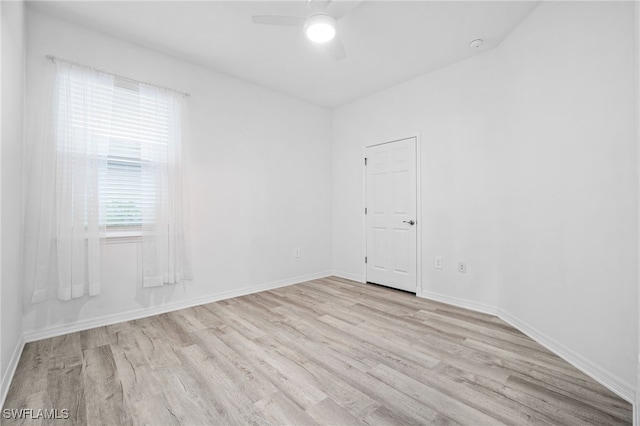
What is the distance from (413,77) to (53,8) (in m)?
3.59

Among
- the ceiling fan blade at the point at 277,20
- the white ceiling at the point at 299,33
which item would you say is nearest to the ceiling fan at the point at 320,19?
the ceiling fan blade at the point at 277,20

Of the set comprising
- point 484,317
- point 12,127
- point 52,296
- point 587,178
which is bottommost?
point 484,317

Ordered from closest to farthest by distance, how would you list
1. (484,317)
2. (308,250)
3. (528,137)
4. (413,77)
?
1. (528,137)
2. (484,317)
3. (413,77)
4. (308,250)

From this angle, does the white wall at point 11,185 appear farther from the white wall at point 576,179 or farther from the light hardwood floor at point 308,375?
the white wall at point 576,179

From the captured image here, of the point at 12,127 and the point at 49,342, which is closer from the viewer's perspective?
the point at 12,127

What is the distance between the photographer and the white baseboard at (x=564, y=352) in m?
1.61

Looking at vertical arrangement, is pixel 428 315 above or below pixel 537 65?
below

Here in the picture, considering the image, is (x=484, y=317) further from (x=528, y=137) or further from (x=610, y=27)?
(x=610, y=27)

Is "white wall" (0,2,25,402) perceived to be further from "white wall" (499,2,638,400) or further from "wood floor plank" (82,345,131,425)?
"white wall" (499,2,638,400)

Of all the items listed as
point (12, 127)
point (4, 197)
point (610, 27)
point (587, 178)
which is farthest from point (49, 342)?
point (610, 27)

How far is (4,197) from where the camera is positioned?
5.44ft

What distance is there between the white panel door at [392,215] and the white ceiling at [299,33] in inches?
39.8

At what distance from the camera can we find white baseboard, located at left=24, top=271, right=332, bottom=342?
2.35 metres

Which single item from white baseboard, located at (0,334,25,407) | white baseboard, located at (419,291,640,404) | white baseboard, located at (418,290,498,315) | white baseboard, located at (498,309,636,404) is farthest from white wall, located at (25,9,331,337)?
white baseboard, located at (498,309,636,404)
